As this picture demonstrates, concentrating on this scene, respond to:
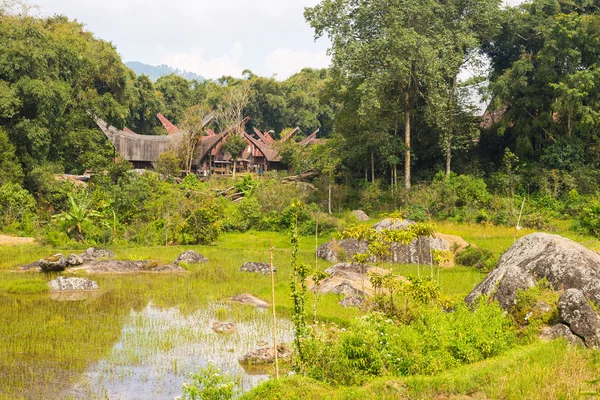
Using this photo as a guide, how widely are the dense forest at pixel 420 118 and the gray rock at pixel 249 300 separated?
932 centimetres

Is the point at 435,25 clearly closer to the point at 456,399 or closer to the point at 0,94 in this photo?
the point at 0,94

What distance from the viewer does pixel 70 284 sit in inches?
585

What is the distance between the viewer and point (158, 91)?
5225 centimetres

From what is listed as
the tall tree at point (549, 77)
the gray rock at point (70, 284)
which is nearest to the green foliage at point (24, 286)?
the gray rock at point (70, 284)

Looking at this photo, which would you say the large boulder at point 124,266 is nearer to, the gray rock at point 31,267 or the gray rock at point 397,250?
the gray rock at point 31,267

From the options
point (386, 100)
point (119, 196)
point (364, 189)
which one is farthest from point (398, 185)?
point (119, 196)

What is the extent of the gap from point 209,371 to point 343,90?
71.0 ft

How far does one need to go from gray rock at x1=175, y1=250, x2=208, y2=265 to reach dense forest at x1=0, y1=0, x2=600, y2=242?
429 centimetres

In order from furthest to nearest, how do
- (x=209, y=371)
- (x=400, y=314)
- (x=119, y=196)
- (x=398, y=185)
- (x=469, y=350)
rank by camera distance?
(x=398, y=185) → (x=119, y=196) → (x=400, y=314) → (x=469, y=350) → (x=209, y=371)

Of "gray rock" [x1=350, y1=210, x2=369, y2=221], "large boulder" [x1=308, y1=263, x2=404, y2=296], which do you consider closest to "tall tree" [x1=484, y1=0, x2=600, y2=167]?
"gray rock" [x1=350, y1=210, x2=369, y2=221]

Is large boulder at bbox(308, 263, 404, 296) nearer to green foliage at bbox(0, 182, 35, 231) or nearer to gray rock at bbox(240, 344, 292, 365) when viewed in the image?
gray rock at bbox(240, 344, 292, 365)

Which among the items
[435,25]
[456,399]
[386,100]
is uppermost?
[435,25]

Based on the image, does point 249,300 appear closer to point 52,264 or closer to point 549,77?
point 52,264

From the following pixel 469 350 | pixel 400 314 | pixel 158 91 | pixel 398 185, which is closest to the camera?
pixel 469 350
